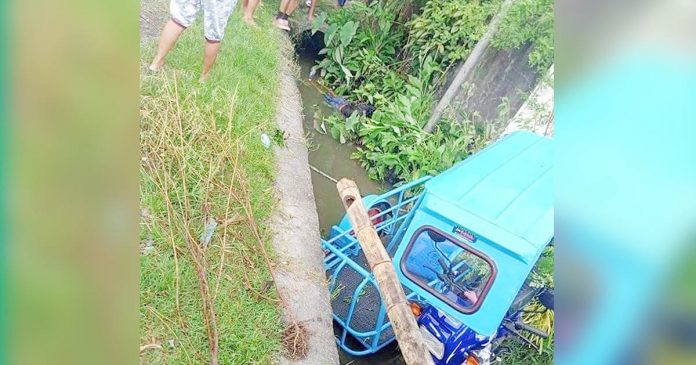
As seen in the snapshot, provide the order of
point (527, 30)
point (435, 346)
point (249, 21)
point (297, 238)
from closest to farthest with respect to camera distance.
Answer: point (435, 346) → point (297, 238) → point (527, 30) → point (249, 21)

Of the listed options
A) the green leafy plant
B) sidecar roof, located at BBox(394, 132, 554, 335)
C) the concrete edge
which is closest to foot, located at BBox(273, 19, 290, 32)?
the green leafy plant

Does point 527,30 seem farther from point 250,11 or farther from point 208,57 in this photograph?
point 208,57

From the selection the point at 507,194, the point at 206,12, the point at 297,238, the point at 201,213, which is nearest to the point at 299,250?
the point at 297,238

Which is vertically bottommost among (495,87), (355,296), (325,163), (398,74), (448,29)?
(325,163)

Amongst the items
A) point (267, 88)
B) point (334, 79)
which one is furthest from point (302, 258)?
point (334, 79)

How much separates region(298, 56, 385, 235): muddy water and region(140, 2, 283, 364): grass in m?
0.90

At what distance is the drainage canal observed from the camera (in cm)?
379

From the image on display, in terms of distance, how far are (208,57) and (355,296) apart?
1.62 metres

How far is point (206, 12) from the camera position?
11.0ft

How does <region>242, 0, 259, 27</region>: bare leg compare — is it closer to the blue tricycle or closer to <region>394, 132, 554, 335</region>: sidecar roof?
the blue tricycle

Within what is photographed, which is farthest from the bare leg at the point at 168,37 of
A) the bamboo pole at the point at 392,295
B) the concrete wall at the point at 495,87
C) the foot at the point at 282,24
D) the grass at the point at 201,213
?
the concrete wall at the point at 495,87
